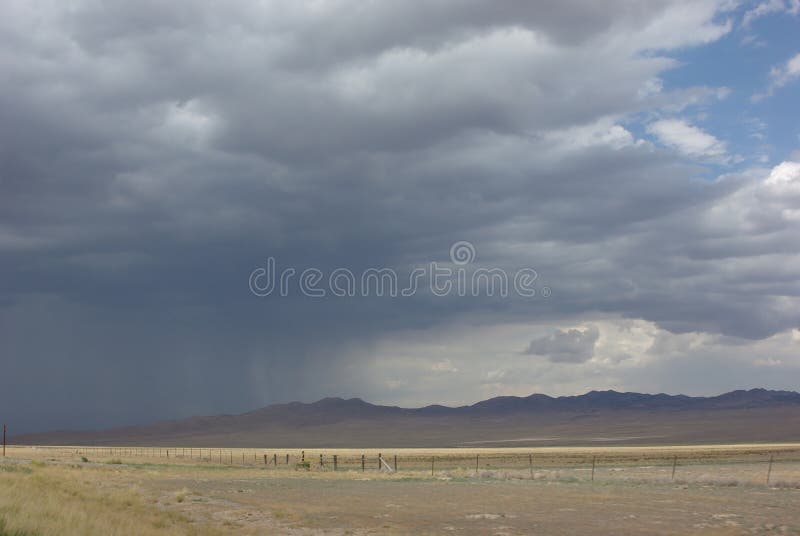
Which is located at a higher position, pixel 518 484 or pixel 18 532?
pixel 18 532

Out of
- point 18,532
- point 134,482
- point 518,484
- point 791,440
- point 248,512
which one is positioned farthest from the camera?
point 791,440

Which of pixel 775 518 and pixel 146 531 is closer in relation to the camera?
pixel 146 531

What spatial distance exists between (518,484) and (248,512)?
20.0m

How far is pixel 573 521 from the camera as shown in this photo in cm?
2656

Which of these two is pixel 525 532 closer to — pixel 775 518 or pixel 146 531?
pixel 775 518

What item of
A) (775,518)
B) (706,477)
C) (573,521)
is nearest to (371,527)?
(573,521)

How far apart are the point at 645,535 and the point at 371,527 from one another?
8.72 m

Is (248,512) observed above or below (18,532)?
below

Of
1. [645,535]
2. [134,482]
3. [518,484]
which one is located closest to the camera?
[645,535]

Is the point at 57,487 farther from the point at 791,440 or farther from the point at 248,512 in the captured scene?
the point at 791,440

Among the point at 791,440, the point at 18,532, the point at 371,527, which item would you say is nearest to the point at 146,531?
the point at 18,532

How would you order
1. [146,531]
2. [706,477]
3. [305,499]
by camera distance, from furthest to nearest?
1. [706,477]
2. [305,499]
3. [146,531]

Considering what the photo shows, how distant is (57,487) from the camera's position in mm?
31531

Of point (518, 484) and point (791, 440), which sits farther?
point (791, 440)
